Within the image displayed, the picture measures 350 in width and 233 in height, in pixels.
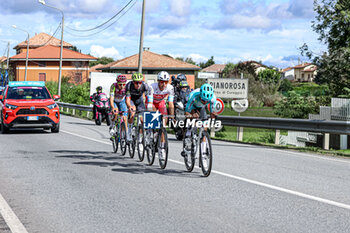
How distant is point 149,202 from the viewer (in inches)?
251

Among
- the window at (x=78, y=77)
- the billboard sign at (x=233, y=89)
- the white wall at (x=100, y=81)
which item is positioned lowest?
the billboard sign at (x=233, y=89)

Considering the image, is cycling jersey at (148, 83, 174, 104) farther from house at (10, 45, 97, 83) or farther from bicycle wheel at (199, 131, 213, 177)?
house at (10, 45, 97, 83)

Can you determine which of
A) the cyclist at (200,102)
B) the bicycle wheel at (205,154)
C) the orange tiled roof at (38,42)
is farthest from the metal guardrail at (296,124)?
the orange tiled roof at (38,42)

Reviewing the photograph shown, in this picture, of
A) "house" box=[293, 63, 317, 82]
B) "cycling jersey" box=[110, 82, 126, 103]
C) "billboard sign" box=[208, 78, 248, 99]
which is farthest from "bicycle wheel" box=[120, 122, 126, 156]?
"house" box=[293, 63, 317, 82]

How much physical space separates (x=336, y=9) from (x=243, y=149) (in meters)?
20.0

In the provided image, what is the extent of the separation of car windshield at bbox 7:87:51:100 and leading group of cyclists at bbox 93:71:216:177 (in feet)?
23.7

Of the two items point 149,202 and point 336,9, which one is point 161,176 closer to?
point 149,202

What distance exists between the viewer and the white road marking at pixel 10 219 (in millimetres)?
5098

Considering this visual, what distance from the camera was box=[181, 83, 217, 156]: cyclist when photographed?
819 centimetres

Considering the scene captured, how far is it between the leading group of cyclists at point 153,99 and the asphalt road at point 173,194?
1.00m

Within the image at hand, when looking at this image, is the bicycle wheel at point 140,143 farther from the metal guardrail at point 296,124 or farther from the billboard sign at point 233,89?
the billboard sign at point 233,89

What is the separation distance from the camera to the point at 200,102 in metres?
8.50

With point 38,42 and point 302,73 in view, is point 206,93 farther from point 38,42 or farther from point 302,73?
point 302,73

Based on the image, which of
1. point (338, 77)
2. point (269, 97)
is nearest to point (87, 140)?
point (338, 77)
